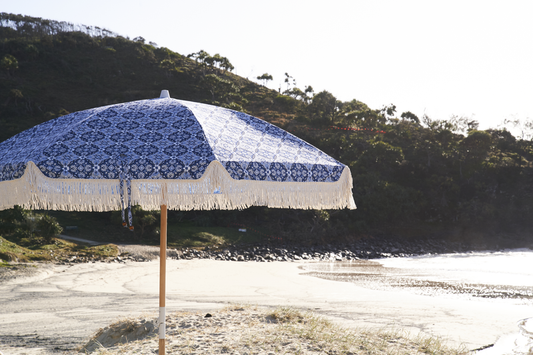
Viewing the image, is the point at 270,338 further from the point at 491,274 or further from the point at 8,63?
the point at 8,63

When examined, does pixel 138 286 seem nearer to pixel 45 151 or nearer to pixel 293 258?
pixel 45 151

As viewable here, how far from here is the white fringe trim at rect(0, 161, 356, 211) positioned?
2629mm

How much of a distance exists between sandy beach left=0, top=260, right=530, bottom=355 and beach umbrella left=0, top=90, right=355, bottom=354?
3195mm

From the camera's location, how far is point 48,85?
155ft

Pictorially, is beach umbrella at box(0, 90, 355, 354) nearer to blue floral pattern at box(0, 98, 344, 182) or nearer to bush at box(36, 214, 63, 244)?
blue floral pattern at box(0, 98, 344, 182)

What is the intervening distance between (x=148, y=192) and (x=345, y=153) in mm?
30696

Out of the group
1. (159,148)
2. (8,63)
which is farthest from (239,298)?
(8,63)

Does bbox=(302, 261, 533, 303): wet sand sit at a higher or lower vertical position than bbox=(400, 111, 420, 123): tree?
lower

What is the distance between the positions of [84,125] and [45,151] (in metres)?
0.41

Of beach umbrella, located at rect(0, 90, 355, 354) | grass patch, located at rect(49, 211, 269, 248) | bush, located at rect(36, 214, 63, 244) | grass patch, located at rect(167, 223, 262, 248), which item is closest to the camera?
beach umbrella, located at rect(0, 90, 355, 354)

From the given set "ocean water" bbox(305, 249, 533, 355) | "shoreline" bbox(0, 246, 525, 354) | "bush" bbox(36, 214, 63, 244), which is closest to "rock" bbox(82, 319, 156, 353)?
"shoreline" bbox(0, 246, 525, 354)

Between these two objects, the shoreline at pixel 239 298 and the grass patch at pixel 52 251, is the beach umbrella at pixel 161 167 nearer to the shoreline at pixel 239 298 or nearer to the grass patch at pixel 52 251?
the shoreline at pixel 239 298

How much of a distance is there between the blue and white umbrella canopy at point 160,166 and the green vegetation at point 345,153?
17627mm

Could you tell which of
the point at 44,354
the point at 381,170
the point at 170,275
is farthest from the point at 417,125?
the point at 44,354
